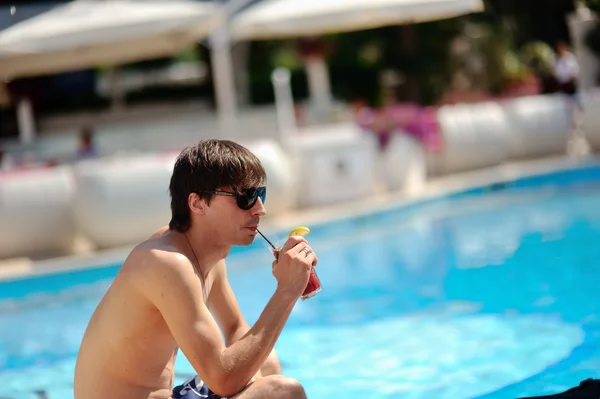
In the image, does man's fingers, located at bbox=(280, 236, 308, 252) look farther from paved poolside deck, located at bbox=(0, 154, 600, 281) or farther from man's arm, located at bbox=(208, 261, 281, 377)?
paved poolside deck, located at bbox=(0, 154, 600, 281)

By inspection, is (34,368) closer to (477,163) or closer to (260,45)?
(477,163)

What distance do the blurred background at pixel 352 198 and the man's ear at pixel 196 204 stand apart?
6.34ft

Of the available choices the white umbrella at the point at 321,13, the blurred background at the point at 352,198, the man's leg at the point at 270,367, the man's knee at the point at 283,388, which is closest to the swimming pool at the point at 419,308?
the blurred background at the point at 352,198

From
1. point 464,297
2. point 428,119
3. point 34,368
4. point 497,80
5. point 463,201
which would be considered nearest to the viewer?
point 34,368

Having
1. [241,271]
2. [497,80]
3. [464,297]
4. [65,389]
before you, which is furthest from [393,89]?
[65,389]

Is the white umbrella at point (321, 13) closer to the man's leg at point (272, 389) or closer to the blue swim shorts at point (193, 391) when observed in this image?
the blue swim shorts at point (193, 391)

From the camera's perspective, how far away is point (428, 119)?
11.8m

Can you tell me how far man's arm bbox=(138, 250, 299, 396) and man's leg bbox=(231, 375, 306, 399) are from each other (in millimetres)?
49

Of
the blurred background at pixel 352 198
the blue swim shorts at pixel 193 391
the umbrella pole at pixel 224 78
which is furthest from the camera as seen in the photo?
the umbrella pole at pixel 224 78

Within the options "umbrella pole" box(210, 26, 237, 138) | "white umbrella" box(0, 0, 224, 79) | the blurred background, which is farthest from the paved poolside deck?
"umbrella pole" box(210, 26, 237, 138)

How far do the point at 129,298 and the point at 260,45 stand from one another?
21.1 meters

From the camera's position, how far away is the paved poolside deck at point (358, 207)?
7.88 m

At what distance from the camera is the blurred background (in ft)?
16.4

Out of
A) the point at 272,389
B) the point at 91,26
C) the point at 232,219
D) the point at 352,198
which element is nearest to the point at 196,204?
the point at 232,219
